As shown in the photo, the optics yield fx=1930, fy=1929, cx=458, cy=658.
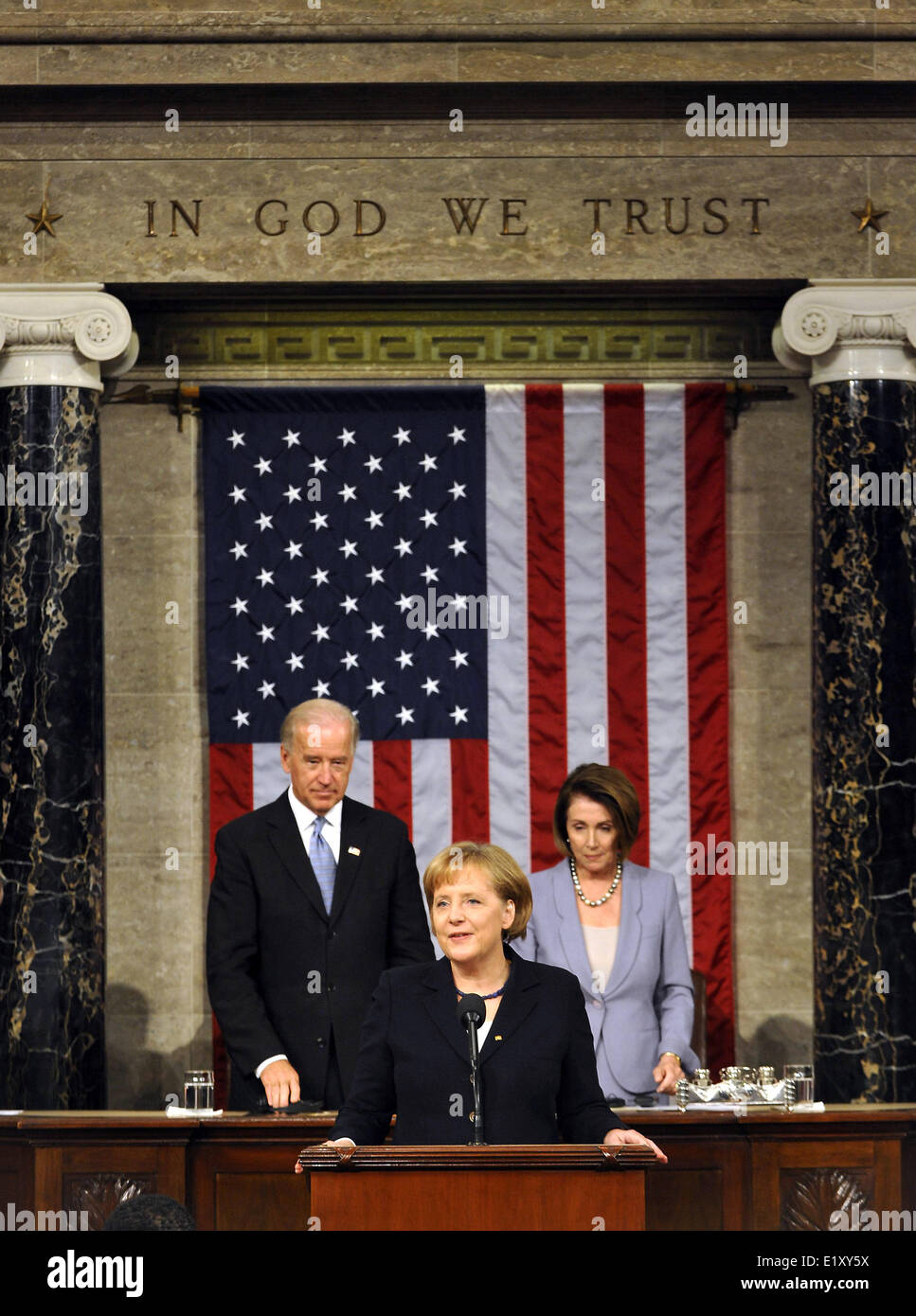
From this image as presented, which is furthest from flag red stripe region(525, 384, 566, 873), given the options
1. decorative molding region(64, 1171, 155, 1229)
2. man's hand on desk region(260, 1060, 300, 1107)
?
decorative molding region(64, 1171, 155, 1229)

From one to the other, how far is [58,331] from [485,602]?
7.79 ft

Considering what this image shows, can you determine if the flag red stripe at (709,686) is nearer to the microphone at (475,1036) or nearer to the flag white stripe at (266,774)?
the flag white stripe at (266,774)

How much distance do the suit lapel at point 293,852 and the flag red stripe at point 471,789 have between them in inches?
103

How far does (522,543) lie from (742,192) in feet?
6.37

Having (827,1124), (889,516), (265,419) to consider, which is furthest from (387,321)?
(827,1124)

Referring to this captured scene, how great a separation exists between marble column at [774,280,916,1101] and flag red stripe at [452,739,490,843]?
1581 mm

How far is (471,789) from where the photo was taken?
30.6 ft

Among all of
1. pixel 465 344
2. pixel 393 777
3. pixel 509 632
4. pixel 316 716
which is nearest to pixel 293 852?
pixel 316 716

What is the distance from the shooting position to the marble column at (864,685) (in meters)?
8.53

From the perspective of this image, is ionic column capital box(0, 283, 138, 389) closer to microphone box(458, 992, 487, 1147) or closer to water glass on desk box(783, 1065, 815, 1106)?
water glass on desk box(783, 1065, 815, 1106)

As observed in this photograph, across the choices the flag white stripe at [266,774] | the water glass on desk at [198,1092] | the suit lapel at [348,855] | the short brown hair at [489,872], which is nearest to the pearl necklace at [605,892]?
the suit lapel at [348,855]
